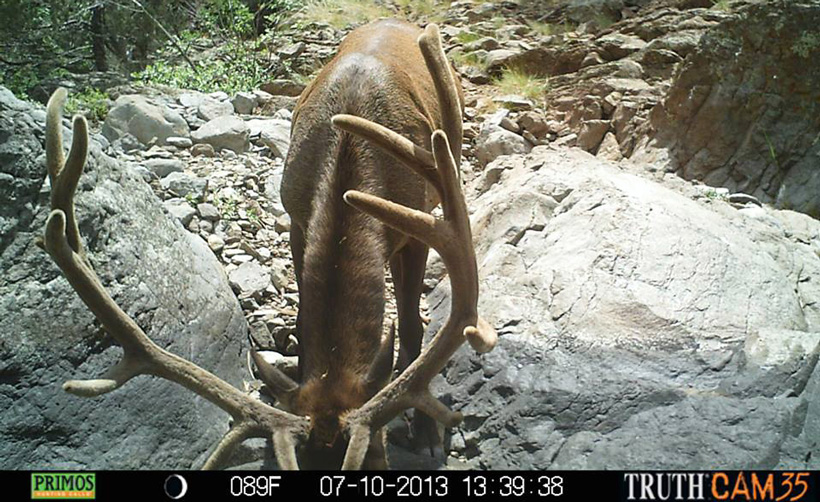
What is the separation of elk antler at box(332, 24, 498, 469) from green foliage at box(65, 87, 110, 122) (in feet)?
14.1

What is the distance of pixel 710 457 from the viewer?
3172 mm

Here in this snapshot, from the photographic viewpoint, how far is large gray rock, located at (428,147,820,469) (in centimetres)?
333

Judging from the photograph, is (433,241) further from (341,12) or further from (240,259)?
(341,12)

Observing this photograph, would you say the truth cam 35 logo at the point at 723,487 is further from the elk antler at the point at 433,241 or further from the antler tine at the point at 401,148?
the antler tine at the point at 401,148

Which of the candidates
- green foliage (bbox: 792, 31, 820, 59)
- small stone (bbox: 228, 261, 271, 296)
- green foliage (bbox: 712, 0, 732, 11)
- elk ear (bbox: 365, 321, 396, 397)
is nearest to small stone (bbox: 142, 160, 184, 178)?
small stone (bbox: 228, 261, 271, 296)

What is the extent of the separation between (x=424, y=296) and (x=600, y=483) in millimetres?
2431

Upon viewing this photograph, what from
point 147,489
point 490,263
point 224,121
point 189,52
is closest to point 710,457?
point 490,263

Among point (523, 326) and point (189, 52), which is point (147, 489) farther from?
point (189, 52)

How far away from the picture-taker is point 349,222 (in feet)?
11.3

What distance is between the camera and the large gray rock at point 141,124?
6.24 metres

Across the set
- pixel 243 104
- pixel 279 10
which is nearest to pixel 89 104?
pixel 243 104

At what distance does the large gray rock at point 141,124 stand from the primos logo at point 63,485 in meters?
3.54

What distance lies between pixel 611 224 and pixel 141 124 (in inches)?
161

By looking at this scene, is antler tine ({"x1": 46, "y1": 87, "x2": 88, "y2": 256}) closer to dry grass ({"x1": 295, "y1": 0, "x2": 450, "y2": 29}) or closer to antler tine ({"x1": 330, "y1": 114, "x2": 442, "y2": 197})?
antler tine ({"x1": 330, "y1": 114, "x2": 442, "y2": 197})
